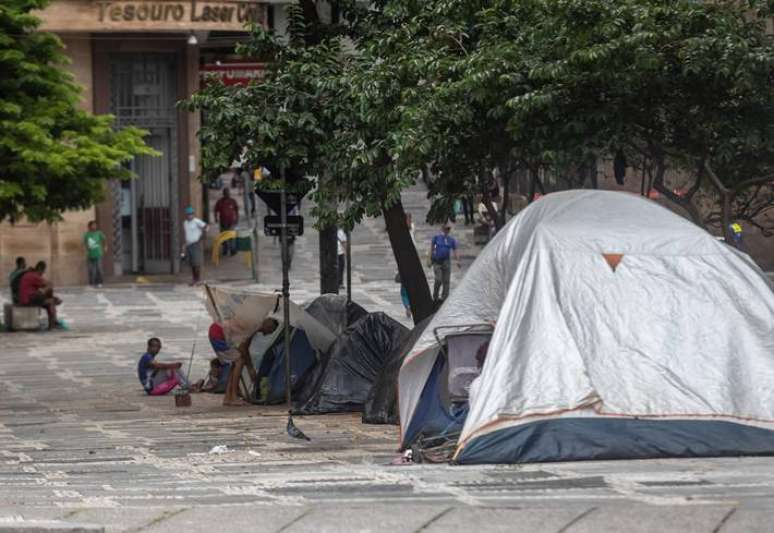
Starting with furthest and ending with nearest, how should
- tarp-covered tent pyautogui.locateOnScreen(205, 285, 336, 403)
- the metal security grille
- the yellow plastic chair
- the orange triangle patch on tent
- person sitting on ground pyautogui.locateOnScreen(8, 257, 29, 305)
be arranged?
1. the yellow plastic chair
2. the metal security grille
3. person sitting on ground pyautogui.locateOnScreen(8, 257, 29, 305)
4. tarp-covered tent pyautogui.locateOnScreen(205, 285, 336, 403)
5. the orange triangle patch on tent

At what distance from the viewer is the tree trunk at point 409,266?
20.6 meters

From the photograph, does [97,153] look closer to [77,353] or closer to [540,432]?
[77,353]

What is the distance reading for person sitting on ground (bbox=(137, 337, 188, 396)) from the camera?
73.9ft

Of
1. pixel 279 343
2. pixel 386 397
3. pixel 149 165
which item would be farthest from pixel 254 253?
pixel 386 397

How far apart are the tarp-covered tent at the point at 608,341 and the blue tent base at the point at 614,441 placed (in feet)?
0.04

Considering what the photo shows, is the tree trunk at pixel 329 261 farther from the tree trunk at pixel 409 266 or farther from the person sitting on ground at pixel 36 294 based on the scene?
the person sitting on ground at pixel 36 294

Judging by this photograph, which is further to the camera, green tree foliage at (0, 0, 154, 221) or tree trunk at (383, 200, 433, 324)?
green tree foliage at (0, 0, 154, 221)

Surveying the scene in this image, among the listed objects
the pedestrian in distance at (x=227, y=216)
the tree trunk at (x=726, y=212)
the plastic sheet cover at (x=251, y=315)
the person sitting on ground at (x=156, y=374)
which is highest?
the tree trunk at (x=726, y=212)

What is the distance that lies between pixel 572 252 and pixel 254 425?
17.2 ft

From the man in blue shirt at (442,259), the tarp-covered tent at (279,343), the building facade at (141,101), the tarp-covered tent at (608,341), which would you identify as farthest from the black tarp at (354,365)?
the building facade at (141,101)

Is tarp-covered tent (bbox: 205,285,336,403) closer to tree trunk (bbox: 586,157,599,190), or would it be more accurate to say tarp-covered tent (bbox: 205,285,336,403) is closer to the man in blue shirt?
tree trunk (bbox: 586,157,599,190)

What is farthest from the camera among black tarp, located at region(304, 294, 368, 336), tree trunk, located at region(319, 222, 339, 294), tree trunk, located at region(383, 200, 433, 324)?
tree trunk, located at region(319, 222, 339, 294)

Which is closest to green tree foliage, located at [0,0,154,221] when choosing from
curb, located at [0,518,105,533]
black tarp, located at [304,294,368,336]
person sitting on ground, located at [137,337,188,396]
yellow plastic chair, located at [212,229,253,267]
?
person sitting on ground, located at [137,337,188,396]

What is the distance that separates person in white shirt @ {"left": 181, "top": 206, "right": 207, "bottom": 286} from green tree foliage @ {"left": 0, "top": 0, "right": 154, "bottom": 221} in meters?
8.66
